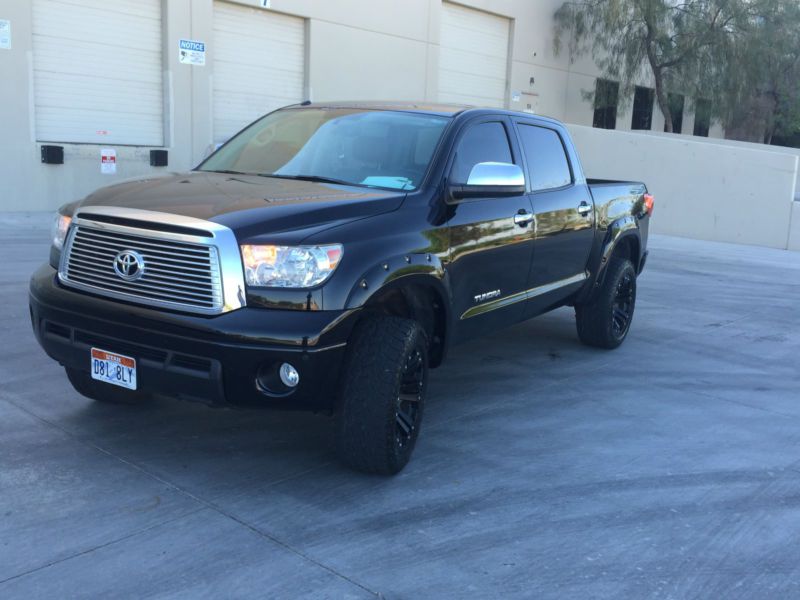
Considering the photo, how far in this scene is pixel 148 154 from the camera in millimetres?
15609

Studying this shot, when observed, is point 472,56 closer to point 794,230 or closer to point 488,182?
point 794,230

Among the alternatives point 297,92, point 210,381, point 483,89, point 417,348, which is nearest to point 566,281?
point 417,348

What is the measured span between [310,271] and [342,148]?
156 centimetres

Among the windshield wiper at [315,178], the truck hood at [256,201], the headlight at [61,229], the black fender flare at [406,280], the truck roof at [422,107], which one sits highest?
the truck roof at [422,107]

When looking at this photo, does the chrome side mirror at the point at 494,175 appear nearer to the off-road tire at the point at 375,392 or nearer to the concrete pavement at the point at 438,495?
the off-road tire at the point at 375,392

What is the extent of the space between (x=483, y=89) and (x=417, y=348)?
20.2 metres

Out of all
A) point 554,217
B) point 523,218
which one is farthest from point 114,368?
point 554,217

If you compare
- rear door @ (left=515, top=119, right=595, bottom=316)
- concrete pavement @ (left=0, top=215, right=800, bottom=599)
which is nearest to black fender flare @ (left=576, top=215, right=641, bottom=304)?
rear door @ (left=515, top=119, right=595, bottom=316)

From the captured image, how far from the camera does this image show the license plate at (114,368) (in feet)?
13.3

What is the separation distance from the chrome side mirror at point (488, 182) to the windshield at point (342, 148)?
25cm

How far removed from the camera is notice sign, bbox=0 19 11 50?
13.2m

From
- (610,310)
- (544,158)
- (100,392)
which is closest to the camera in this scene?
(100,392)

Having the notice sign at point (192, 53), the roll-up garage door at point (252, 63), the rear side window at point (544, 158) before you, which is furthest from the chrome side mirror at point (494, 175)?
the roll-up garage door at point (252, 63)

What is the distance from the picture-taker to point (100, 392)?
5.12 meters
